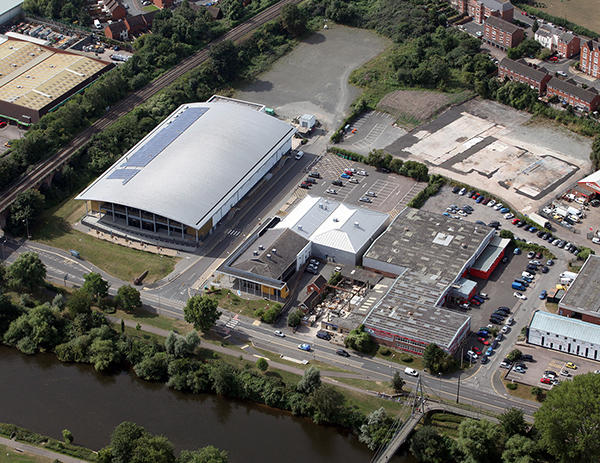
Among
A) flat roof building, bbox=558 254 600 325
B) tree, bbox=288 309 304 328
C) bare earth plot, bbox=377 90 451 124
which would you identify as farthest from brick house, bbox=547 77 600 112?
tree, bbox=288 309 304 328

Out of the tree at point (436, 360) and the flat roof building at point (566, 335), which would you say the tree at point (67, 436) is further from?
the flat roof building at point (566, 335)

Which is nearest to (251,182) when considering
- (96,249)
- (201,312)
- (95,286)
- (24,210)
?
(96,249)

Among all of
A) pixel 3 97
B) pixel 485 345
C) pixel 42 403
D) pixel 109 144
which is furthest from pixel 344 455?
pixel 3 97

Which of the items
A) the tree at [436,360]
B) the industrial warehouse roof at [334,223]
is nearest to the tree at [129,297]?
the industrial warehouse roof at [334,223]

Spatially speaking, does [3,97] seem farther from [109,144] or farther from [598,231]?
[598,231]

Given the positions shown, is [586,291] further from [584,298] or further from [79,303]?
[79,303]
